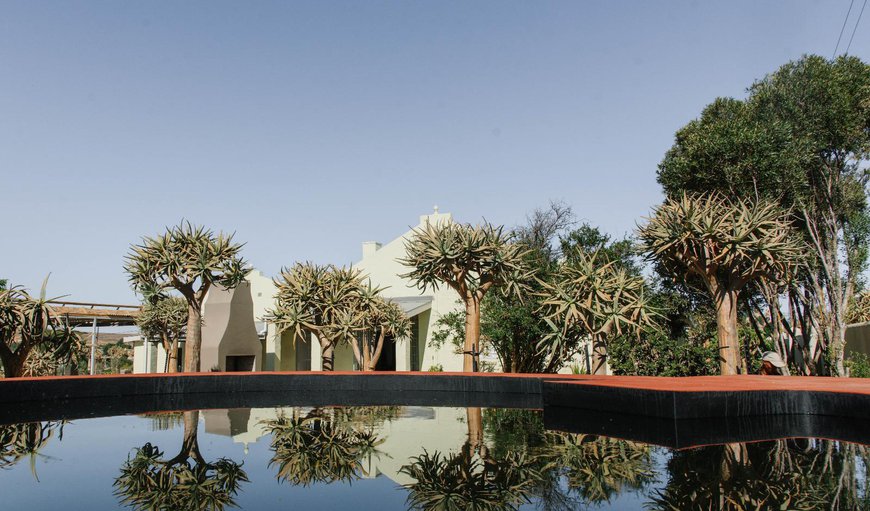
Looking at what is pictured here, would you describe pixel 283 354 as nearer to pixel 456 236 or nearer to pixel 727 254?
pixel 456 236

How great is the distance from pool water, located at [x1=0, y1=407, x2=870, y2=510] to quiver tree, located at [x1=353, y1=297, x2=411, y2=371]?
1042cm

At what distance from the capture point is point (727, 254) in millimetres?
15164

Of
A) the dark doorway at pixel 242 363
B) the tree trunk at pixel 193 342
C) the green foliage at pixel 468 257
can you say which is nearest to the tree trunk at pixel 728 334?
the green foliage at pixel 468 257

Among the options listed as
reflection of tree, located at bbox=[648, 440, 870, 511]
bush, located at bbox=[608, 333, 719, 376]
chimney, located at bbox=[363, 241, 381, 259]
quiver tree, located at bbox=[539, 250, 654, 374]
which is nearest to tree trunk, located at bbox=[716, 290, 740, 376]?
bush, located at bbox=[608, 333, 719, 376]

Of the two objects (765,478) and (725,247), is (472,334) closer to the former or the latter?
(725,247)

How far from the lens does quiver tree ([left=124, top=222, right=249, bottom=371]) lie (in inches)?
794

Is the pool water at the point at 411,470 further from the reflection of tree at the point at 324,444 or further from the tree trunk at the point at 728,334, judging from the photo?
the tree trunk at the point at 728,334

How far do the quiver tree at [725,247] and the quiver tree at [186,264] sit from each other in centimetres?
1280

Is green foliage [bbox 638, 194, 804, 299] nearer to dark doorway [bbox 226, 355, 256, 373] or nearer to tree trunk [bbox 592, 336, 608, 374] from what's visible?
tree trunk [bbox 592, 336, 608, 374]

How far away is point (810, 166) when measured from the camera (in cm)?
1942

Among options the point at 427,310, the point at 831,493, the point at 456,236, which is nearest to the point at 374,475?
the point at 831,493

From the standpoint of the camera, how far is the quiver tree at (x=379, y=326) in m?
20.7

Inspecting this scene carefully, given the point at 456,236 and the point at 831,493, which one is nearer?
the point at 831,493

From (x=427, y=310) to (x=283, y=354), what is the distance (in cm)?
720
